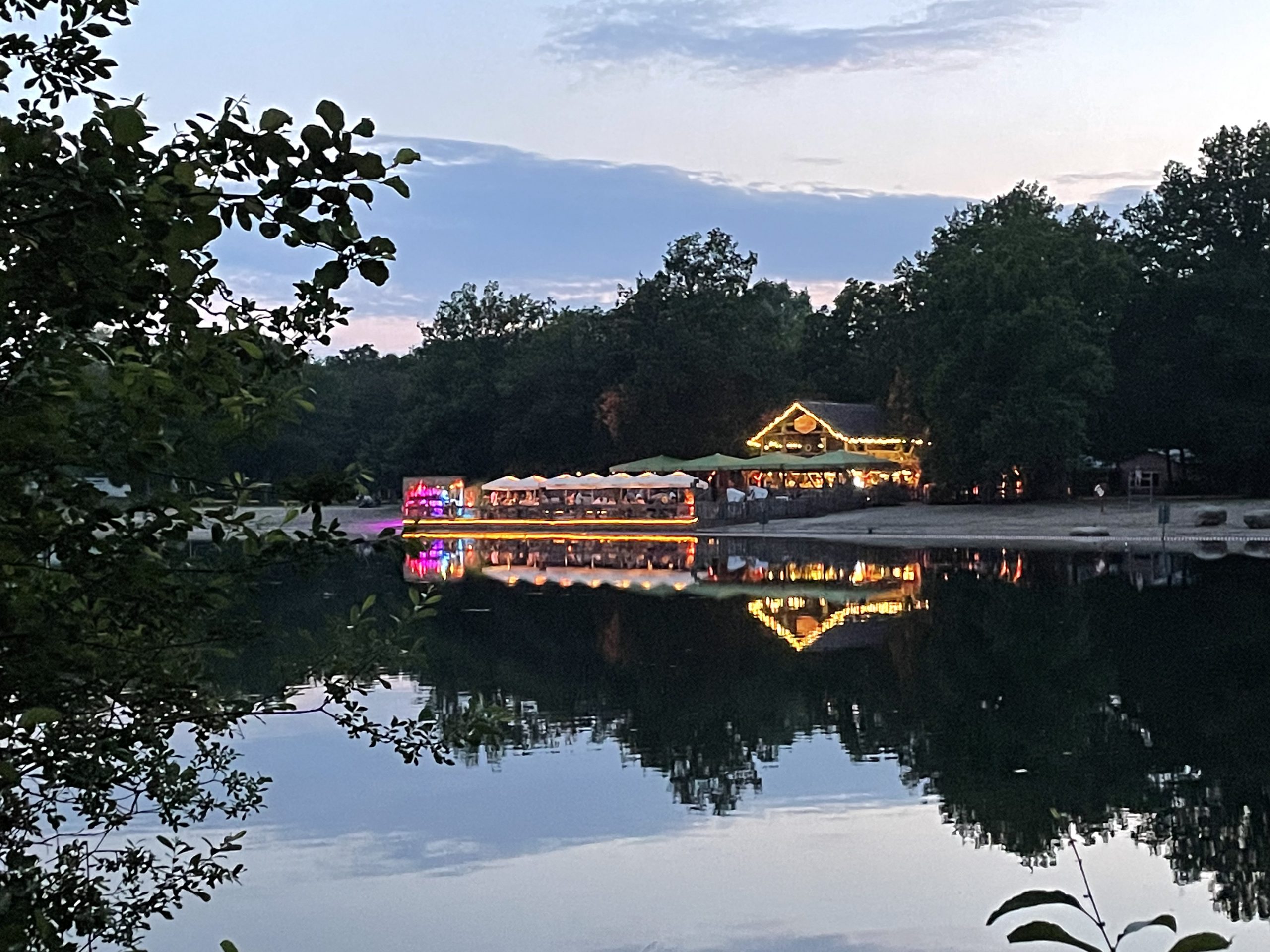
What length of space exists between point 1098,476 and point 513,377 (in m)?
28.9

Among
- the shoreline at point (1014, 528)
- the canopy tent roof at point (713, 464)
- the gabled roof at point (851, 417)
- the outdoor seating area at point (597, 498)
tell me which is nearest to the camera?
the shoreline at point (1014, 528)

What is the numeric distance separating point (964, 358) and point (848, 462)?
29.1ft

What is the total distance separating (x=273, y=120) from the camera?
2.89 metres

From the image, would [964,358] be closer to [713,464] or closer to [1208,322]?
[1208,322]

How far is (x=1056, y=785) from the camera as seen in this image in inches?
541

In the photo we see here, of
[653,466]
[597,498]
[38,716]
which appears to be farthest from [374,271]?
[653,466]

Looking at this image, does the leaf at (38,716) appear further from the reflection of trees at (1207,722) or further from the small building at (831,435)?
the small building at (831,435)

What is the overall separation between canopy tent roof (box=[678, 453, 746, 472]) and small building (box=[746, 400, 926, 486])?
9.82 ft

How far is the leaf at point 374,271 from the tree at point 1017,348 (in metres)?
58.5

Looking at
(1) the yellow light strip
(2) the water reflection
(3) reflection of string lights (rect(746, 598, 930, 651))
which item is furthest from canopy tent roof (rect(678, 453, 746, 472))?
(3) reflection of string lights (rect(746, 598, 930, 651))

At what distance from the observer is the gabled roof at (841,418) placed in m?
73.8

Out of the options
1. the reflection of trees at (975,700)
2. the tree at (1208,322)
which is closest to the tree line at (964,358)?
the tree at (1208,322)

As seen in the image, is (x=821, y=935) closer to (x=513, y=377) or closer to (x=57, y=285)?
(x=57, y=285)

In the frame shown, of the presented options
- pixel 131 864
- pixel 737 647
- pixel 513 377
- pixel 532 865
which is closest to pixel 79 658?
pixel 131 864
